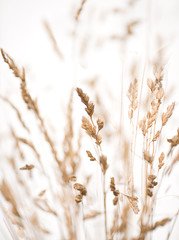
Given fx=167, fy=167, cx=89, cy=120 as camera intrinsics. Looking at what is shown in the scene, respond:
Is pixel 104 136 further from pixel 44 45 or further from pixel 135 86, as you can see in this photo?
pixel 44 45

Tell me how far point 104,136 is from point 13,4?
1.67ft

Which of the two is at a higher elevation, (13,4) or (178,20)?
(13,4)

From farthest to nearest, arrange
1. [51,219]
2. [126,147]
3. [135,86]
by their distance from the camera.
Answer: [51,219], [126,147], [135,86]

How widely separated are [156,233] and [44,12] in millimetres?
840

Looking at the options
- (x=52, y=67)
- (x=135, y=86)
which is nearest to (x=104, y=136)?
(x=135, y=86)

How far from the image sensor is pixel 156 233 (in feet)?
1.93

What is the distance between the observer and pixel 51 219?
0.62 metres

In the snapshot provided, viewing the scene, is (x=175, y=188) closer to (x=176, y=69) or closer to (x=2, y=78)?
(x=176, y=69)

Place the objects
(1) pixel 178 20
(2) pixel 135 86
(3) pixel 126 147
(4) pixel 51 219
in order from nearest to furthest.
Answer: (2) pixel 135 86 < (3) pixel 126 147 < (1) pixel 178 20 < (4) pixel 51 219

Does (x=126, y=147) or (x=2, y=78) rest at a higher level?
(x=2, y=78)

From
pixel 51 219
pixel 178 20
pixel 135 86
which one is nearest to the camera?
pixel 135 86

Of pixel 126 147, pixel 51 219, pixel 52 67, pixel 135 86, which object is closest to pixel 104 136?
pixel 126 147

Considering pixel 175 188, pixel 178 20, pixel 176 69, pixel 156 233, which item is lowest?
pixel 156 233

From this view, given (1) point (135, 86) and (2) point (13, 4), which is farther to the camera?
(2) point (13, 4)
